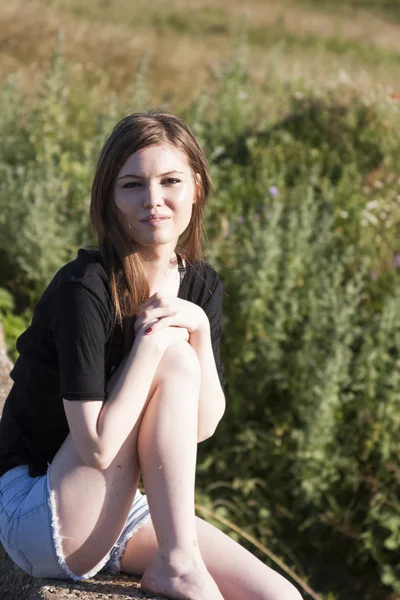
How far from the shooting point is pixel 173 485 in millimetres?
2010

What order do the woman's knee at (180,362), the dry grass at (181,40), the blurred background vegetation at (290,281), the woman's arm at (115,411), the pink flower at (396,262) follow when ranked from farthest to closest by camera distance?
1. the dry grass at (181,40)
2. the pink flower at (396,262)
3. the blurred background vegetation at (290,281)
4. the woman's knee at (180,362)
5. the woman's arm at (115,411)

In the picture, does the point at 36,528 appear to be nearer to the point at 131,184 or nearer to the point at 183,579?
the point at 183,579

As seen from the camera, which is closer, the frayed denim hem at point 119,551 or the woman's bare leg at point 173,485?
the woman's bare leg at point 173,485

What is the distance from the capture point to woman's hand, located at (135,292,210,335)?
2.12 m

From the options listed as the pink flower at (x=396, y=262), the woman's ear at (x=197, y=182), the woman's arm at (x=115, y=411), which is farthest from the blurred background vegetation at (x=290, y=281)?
the woman's ear at (x=197, y=182)

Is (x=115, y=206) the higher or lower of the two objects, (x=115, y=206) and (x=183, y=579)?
the higher

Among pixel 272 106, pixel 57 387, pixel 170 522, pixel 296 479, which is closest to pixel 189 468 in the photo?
pixel 170 522

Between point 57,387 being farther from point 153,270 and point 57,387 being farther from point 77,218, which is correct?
point 77,218

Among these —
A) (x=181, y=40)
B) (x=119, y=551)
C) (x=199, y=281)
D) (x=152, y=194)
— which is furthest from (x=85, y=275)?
(x=181, y=40)

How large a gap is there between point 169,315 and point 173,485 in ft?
1.35

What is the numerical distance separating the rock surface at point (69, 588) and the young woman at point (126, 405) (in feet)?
0.09

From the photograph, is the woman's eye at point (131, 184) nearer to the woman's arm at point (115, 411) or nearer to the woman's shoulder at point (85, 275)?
the woman's shoulder at point (85, 275)

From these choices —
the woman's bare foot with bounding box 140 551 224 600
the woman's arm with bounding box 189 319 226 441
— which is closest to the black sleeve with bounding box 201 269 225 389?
the woman's arm with bounding box 189 319 226 441

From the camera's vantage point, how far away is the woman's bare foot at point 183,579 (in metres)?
2.03
